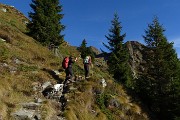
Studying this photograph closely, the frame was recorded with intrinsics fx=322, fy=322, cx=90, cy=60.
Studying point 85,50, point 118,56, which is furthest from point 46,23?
point 85,50

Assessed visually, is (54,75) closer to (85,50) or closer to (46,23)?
(46,23)

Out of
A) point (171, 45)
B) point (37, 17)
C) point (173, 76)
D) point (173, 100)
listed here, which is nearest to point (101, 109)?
point (173, 100)

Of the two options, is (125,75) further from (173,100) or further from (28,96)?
(28,96)

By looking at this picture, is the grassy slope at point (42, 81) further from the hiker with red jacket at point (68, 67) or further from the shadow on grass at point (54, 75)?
the hiker with red jacket at point (68, 67)

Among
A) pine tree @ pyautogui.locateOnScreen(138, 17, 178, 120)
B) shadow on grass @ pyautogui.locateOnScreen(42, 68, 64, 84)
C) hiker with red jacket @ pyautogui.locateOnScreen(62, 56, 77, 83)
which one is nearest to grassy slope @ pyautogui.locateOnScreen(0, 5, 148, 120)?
shadow on grass @ pyautogui.locateOnScreen(42, 68, 64, 84)

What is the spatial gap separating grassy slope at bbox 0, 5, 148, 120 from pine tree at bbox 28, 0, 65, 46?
559 centimetres

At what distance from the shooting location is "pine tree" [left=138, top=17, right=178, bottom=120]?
26748 millimetres

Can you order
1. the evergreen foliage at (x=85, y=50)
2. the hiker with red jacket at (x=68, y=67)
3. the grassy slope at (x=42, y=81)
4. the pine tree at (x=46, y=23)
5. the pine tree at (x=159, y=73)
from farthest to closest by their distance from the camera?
the evergreen foliage at (x=85, y=50) < the pine tree at (x=46, y=23) < the pine tree at (x=159, y=73) < the hiker with red jacket at (x=68, y=67) < the grassy slope at (x=42, y=81)

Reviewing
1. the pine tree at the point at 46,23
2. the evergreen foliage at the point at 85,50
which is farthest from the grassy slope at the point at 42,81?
the evergreen foliage at the point at 85,50

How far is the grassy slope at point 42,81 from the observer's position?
18.1m

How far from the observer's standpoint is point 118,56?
38000mm

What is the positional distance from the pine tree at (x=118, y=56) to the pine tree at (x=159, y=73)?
16.0 ft

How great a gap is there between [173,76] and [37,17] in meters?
15.6

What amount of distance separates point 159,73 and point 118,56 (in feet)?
29.9
